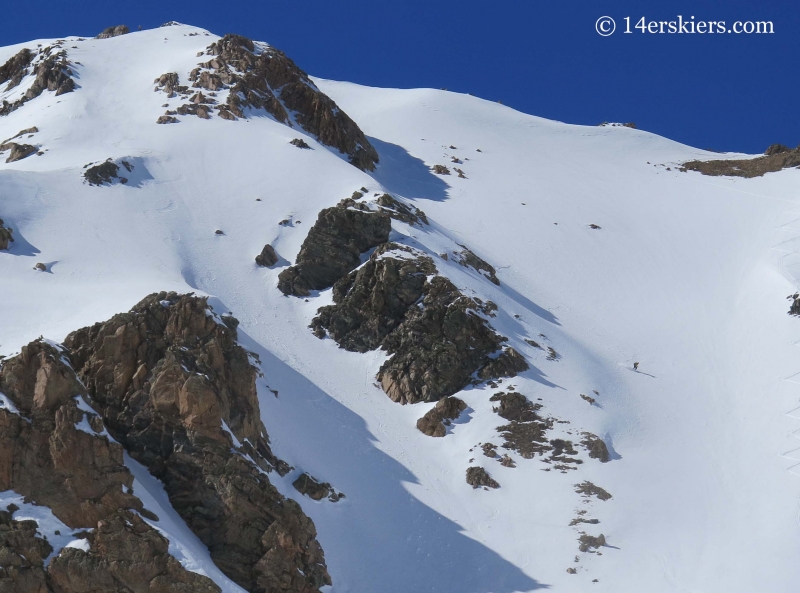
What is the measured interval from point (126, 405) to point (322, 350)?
14772mm

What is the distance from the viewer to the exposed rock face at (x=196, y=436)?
2555 cm

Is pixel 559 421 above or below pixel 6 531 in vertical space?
below

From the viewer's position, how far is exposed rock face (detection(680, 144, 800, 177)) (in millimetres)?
67750

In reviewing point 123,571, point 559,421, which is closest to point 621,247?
point 559,421

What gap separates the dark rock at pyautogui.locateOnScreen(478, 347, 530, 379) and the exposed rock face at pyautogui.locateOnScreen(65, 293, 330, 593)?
1357 centimetres

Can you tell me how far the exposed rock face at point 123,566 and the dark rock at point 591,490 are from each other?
54.0 ft

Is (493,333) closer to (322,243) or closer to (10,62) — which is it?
(322,243)

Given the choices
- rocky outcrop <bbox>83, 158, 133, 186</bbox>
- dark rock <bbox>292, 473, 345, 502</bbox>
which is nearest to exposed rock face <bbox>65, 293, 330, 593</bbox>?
dark rock <bbox>292, 473, 345, 502</bbox>

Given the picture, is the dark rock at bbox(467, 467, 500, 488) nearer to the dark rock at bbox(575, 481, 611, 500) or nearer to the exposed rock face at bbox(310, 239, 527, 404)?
the dark rock at bbox(575, 481, 611, 500)

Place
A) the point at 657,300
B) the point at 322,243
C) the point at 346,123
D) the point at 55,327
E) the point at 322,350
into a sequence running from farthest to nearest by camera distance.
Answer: the point at 346,123 < the point at 657,300 < the point at 322,243 < the point at 322,350 < the point at 55,327

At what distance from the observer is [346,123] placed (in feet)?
219

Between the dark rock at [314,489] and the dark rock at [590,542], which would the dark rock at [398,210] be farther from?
the dark rock at [590,542]

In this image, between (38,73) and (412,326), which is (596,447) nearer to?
(412,326)

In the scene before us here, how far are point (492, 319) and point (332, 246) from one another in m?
9.74
